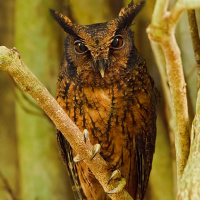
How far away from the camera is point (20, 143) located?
2676 mm

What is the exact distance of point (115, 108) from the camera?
182 cm

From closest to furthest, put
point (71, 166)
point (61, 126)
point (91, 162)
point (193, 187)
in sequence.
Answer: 1. point (193, 187)
2. point (61, 126)
3. point (91, 162)
4. point (71, 166)

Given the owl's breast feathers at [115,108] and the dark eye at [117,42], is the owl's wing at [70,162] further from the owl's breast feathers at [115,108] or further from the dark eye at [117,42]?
the dark eye at [117,42]

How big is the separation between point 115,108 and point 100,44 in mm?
320

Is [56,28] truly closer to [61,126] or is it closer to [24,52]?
[24,52]

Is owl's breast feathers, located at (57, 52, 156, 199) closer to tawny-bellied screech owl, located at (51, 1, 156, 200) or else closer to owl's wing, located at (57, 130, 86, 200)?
tawny-bellied screech owl, located at (51, 1, 156, 200)

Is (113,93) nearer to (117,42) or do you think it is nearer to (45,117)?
(117,42)

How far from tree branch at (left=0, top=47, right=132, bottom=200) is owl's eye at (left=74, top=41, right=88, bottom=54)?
514 mm

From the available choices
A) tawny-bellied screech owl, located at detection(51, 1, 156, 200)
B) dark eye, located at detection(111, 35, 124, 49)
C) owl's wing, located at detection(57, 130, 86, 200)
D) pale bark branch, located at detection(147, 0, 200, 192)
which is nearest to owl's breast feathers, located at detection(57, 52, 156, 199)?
tawny-bellied screech owl, located at detection(51, 1, 156, 200)

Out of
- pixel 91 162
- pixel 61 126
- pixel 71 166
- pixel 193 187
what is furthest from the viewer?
pixel 71 166

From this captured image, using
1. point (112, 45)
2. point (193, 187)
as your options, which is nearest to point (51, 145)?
point (112, 45)

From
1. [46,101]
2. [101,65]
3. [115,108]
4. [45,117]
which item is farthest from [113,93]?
[45,117]

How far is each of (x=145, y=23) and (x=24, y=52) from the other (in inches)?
37.6

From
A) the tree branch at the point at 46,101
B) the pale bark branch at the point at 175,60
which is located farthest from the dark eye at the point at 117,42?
the pale bark branch at the point at 175,60
